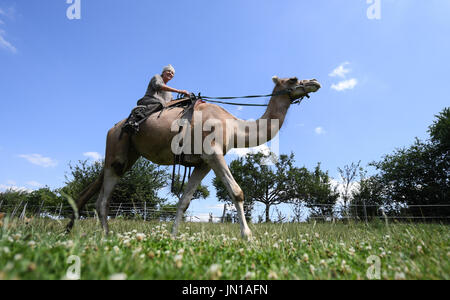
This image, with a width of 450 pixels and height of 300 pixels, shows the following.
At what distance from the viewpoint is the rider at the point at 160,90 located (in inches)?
234

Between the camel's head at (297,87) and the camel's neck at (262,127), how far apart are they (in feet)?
0.75

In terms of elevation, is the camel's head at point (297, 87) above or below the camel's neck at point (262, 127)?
above

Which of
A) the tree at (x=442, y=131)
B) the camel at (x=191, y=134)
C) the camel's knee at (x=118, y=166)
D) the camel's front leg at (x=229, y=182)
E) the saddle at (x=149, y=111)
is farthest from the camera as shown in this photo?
the tree at (x=442, y=131)

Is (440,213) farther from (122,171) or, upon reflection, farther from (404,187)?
(122,171)

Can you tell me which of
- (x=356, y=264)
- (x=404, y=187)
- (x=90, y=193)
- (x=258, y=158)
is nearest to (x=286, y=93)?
(x=356, y=264)

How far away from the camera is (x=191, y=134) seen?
17.7 ft

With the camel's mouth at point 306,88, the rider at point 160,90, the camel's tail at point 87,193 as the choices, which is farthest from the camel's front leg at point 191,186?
the camel's mouth at point 306,88

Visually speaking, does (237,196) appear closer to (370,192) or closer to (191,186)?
(191,186)

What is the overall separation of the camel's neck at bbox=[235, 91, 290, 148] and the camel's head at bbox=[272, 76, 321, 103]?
0.75 feet

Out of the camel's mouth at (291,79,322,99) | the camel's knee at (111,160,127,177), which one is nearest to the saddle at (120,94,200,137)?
the camel's knee at (111,160,127,177)

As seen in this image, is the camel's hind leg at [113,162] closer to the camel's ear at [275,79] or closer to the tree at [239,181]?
the camel's ear at [275,79]

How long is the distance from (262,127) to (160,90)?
2.53m

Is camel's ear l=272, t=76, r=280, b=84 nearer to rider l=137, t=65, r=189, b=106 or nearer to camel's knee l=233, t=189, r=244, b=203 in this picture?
rider l=137, t=65, r=189, b=106
